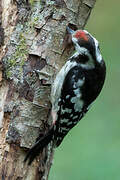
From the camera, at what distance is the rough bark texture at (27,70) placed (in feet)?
13.8

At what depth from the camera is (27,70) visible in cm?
429

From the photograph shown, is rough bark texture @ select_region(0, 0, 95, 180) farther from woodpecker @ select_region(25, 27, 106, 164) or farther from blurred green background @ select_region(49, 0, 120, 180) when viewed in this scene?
blurred green background @ select_region(49, 0, 120, 180)

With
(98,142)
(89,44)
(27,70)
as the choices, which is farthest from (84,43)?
(98,142)

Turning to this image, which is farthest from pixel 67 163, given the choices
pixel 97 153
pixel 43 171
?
pixel 43 171

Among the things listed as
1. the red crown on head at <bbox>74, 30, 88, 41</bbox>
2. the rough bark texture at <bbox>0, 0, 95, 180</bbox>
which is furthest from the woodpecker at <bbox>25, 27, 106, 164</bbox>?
the rough bark texture at <bbox>0, 0, 95, 180</bbox>

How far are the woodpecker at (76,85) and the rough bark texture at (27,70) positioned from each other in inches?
4.6

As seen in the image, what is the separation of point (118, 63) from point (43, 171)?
3193 millimetres

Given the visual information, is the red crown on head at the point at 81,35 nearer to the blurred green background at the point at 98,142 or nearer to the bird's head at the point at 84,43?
the bird's head at the point at 84,43

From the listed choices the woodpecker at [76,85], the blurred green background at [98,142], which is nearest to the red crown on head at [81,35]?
the woodpecker at [76,85]

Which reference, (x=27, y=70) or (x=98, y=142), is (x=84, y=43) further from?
(x=98, y=142)

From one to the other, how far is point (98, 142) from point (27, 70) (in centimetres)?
173

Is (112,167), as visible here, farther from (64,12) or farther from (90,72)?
(64,12)

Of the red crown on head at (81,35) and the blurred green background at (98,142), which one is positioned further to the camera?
the blurred green background at (98,142)

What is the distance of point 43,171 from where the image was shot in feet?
14.3
